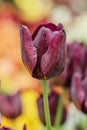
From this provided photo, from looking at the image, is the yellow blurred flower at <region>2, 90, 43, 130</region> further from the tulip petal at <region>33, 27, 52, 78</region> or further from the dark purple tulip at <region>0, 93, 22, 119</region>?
the tulip petal at <region>33, 27, 52, 78</region>

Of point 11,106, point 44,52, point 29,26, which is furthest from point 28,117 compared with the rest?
point 29,26

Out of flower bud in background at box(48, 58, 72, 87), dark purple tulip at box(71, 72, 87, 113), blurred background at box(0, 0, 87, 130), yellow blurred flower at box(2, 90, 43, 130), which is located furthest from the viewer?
blurred background at box(0, 0, 87, 130)

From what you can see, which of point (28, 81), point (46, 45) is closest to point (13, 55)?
point (28, 81)

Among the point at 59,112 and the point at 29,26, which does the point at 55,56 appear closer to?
the point at 59,112

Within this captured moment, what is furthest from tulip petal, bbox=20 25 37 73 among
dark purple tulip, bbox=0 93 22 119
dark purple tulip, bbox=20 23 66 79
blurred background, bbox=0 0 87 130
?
blurred background, bbox=0 0 87 130

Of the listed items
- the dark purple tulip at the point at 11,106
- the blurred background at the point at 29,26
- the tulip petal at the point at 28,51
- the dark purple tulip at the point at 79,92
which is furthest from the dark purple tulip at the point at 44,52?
the blurred background at the point at 29,26
